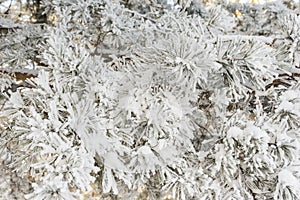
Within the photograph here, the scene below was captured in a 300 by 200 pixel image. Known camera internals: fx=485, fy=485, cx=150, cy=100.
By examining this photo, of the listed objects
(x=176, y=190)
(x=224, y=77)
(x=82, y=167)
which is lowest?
(x=176, y=190)

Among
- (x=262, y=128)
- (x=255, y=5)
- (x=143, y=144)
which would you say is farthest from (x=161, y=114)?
(x=255, y=5)

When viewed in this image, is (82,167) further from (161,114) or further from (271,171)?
(271,171)

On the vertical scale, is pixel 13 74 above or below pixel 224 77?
below

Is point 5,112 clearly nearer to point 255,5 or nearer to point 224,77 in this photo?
point 224,77

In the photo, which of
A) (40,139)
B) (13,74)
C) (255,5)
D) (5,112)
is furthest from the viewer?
(255,5)

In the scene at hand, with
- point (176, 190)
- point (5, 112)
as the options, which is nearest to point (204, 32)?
point (176, 190)

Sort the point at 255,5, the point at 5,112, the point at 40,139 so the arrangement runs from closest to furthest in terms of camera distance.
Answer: the point at 40,139 < the point at 5,112 < the point at 255,5

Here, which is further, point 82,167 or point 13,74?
point 13,74
